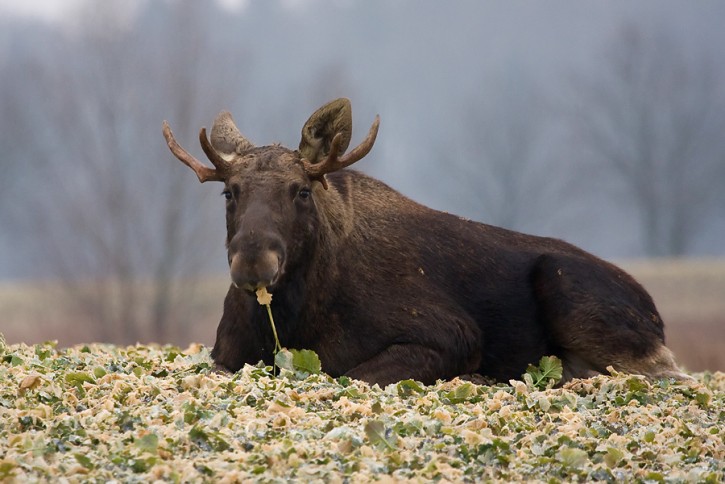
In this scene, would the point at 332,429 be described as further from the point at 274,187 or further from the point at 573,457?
the point at 274,187

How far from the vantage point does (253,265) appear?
6926 mm

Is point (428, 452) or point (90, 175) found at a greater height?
point (90, 175)

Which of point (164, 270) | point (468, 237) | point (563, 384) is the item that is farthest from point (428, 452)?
point (164, 270)

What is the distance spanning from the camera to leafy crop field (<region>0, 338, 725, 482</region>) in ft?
17.0

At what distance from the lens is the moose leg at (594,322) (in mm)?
8297

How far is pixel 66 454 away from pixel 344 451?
4.55 feet

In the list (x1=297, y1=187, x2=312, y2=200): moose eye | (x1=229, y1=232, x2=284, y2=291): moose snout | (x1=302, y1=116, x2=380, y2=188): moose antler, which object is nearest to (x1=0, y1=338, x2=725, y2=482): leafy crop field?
(x1=229, y1=232, x2=284, y2=291): moose snout

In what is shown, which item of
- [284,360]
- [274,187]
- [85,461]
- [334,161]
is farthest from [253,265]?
[85,461]

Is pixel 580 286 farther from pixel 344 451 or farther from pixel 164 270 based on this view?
pixel 164 270

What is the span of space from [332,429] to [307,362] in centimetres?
170

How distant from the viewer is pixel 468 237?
28.6 feet

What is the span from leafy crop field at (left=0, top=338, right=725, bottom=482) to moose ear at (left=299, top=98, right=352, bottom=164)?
63.5 inches

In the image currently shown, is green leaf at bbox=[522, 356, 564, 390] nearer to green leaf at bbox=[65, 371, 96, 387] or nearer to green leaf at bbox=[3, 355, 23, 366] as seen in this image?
green leaf at bbox=[65, 371, 96, 387]

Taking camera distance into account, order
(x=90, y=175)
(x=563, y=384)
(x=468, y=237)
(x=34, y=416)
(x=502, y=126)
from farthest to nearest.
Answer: (x=502, y=126) → (x=90, y=175) → (x=468, y=237) → (x=563, y=384) → (x=34, y=416)
